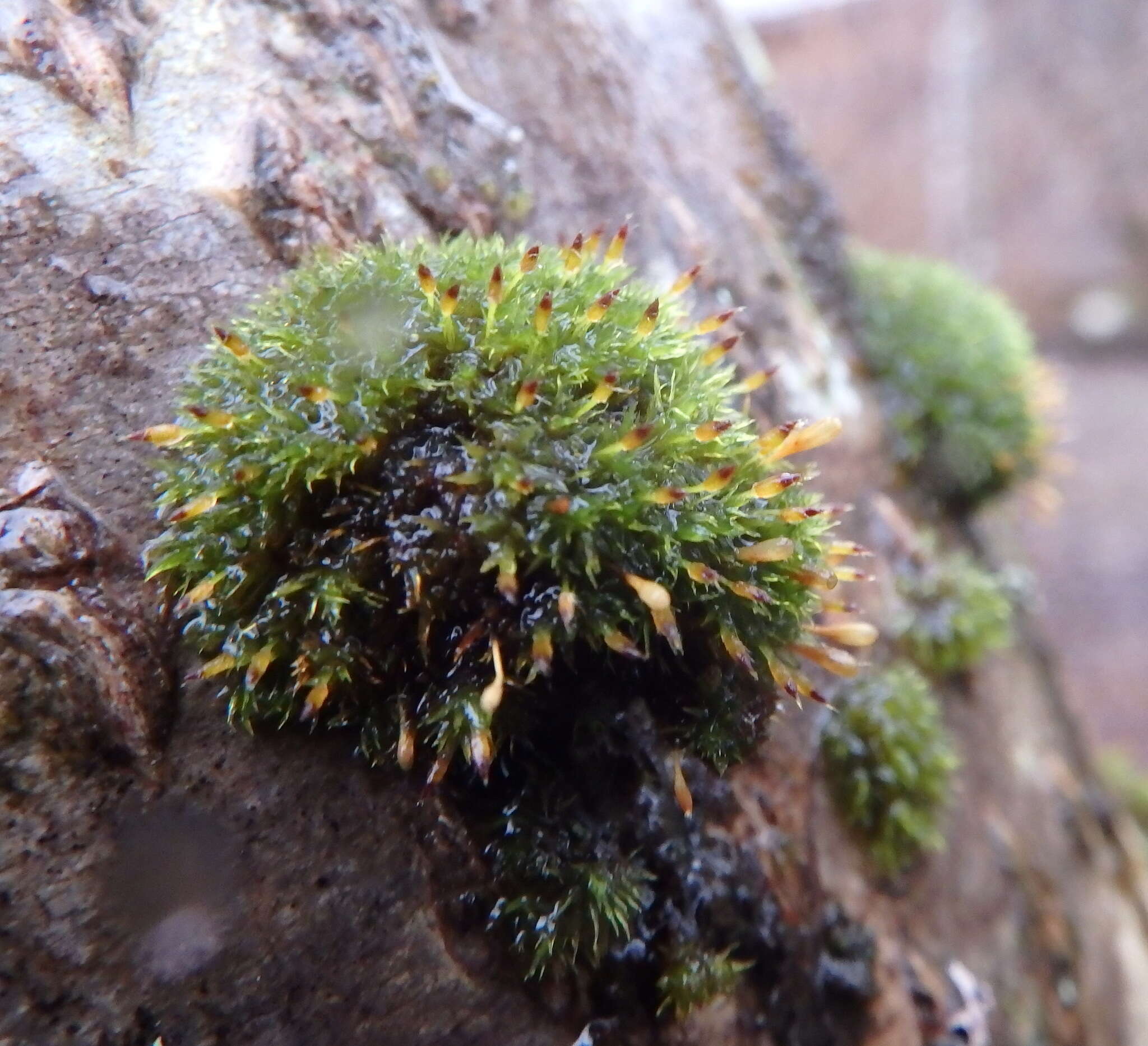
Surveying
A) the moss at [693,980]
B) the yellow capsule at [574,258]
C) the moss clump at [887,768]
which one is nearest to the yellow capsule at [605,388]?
the yellow capsule at [574,258]

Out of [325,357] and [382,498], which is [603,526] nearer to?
[382,498]

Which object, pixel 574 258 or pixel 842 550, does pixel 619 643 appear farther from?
pixel 574 258

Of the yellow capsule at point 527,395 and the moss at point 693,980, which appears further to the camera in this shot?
the moss at point 693,980

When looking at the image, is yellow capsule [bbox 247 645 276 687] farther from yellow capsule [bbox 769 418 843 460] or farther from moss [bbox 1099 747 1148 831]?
moss [bbox 1099 747 1148 831]

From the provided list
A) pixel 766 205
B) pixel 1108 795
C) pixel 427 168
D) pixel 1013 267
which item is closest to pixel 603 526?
pixel 427 168

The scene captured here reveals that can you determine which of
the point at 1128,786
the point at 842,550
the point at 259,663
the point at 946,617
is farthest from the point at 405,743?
the point at 1128,786

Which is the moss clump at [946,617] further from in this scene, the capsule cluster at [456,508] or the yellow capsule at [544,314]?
the yellow capsule at [544,314]
